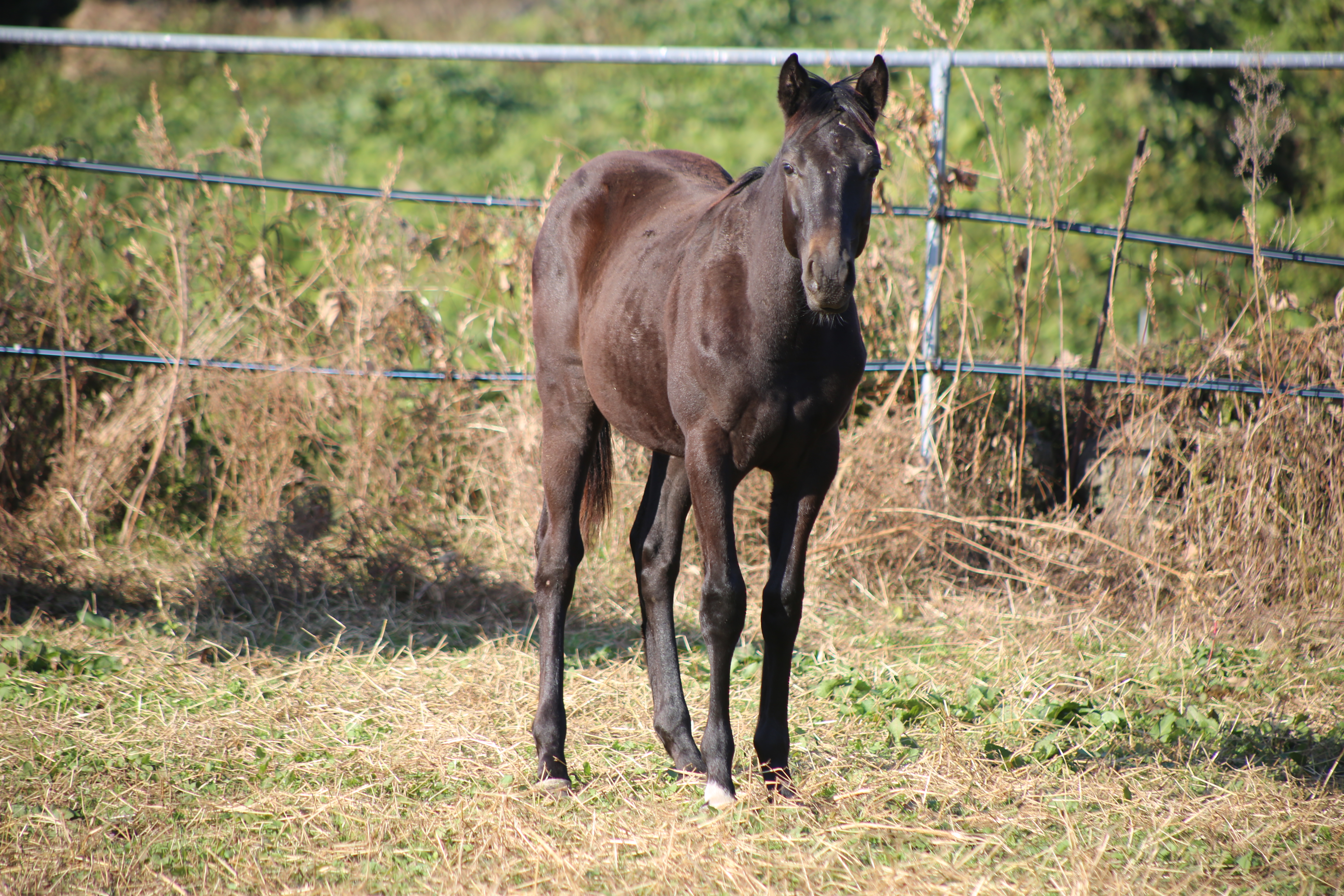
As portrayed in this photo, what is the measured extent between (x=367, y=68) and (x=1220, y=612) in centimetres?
1199

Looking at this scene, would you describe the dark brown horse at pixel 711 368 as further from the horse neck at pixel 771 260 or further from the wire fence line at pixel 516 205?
the wire fence line at pixel 516 205

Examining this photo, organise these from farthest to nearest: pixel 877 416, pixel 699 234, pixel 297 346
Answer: pixel 297 346, pixel 877 416, pixel 699 234

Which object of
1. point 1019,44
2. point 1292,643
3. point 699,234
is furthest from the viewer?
point 1019,44

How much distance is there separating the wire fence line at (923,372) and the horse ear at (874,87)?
168 centimetres

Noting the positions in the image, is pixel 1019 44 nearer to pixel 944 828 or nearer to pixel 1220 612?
pixel 1220 612

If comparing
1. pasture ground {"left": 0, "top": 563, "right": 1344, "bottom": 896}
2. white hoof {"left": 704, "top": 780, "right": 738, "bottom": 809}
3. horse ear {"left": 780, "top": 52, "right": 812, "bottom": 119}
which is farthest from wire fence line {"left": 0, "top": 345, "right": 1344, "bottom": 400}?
white hoof {"left": 704, "top": 780, "right": 738, "bottom": 809}

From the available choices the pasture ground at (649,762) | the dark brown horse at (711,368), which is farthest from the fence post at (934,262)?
the dark brown horse at (711,368)

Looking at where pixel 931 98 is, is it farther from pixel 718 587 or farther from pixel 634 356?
pixel 718 587

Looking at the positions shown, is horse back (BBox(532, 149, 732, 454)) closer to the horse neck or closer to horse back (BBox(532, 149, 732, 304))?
horse back (BBox(532, 149, 732, 304))

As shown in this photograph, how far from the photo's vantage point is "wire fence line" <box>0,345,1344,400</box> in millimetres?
4203

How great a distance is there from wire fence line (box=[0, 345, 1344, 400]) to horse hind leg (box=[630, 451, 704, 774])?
1.31 metres

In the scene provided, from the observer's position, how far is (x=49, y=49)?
42.5 feet

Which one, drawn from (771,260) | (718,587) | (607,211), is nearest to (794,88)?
(771,260)

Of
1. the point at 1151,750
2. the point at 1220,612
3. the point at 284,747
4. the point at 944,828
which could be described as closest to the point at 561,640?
the point at 284,747
